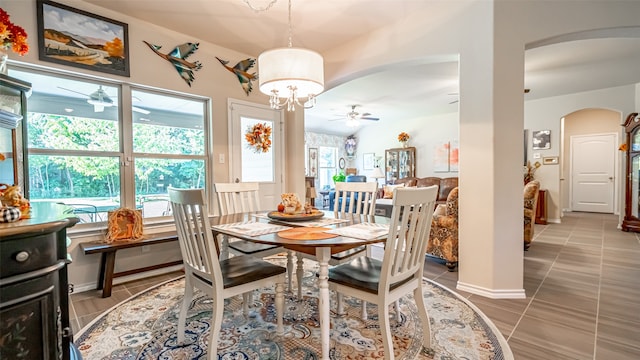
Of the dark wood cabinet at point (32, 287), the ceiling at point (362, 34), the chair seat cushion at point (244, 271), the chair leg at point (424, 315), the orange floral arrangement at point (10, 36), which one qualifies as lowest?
the chair leg at point (424, 315)

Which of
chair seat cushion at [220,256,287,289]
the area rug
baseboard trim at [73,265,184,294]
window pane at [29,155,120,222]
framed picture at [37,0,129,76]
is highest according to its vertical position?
→ framed picture at [37,0,129,76]

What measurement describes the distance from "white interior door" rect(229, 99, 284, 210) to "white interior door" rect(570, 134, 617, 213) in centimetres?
747

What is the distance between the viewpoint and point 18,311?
0.96 meters

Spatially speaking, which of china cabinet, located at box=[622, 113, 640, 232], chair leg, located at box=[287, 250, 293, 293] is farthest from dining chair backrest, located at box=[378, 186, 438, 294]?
china cabinet, located at box=[622, 113, 640, 232]

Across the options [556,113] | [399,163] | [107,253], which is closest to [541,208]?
[556,113]

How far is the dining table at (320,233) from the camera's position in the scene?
5.31 ft

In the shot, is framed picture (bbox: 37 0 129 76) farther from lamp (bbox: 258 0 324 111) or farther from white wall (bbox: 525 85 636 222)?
white wall (bbox: 525 85 636 222)

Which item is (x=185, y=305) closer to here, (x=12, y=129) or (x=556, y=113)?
(x=12, y=129)

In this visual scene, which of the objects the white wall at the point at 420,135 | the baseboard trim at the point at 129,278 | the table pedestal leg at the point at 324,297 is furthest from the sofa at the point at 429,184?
the table pedestal leg at the point at 324,297

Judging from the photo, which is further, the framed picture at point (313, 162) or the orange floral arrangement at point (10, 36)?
the framed picture at point (313, 162)

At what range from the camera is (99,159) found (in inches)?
117

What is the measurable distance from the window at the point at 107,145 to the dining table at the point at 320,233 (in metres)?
1.42

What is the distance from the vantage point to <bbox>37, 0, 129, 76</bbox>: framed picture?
2561mm

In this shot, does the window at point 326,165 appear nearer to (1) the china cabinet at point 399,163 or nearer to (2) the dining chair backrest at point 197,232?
(1) the china cabinet at point 399,163
